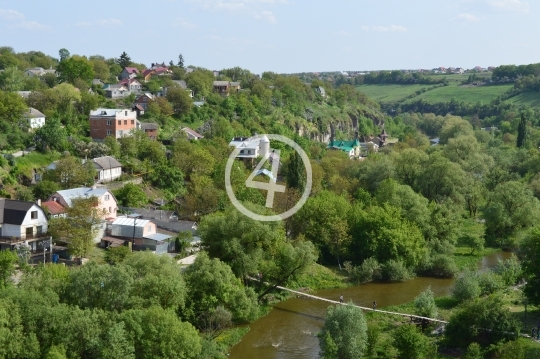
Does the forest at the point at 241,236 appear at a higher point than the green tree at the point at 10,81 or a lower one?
lower

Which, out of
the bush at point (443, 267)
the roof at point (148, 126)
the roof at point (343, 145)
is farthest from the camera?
the roof at point (343, 145)

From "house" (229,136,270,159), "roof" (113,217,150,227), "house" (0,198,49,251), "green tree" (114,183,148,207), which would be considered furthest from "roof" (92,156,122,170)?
"house" (229,136,270,159)

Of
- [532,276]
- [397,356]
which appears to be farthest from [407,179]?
[397,356]

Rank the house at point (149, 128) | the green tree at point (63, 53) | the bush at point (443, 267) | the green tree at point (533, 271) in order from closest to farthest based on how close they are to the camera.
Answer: the green tree at point (533, 271) < the bush at point (443, 267) < the house at point (149, 128) < the green tree at point (63, 53)

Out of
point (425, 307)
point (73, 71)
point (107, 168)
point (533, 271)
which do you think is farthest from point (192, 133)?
point (533, 271)

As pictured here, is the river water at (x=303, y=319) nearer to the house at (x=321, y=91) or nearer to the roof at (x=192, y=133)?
the roof at (x=192, y=133)

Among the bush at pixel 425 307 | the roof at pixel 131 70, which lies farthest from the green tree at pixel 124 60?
the bush at pixel 425 307

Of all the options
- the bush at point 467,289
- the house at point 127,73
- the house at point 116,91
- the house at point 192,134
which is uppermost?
the house at point 127,73
